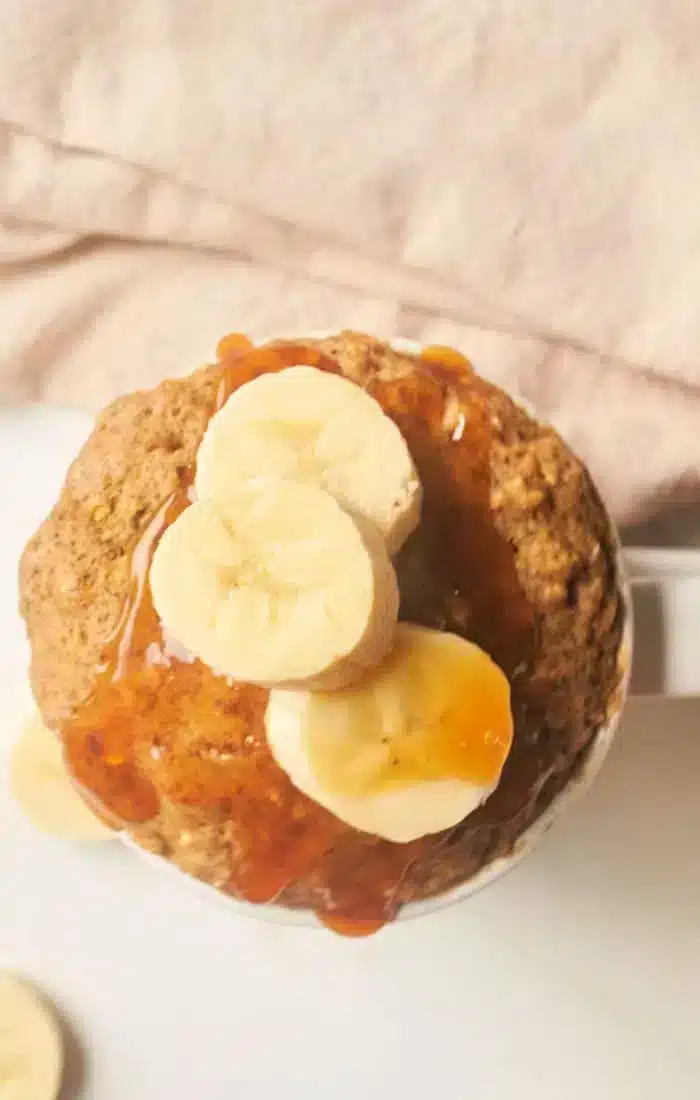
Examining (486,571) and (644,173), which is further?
(644,173)

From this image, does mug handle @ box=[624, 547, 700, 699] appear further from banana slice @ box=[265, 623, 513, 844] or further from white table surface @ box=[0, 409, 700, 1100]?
white table surface @ box=[0, 409, 700, 1100]

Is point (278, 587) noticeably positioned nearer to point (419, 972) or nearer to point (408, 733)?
point (408, 733)

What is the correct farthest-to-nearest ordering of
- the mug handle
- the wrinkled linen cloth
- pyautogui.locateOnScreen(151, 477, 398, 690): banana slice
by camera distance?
the wrinkled linen cloth → the mug handle → pyautogui.locateOnScreen(151, 477, 398, 690): banana slice

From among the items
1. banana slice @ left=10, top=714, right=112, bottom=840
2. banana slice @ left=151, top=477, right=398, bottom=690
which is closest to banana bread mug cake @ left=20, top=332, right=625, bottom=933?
banana slice @ left=151, top=477, right=398, bottom=690

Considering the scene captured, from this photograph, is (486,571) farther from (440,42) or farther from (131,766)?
(440,42)

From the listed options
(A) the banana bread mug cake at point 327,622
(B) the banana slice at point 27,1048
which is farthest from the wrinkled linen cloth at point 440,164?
(B) the banana slice at point 27,1048

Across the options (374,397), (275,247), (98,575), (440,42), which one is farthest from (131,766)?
(440,42)

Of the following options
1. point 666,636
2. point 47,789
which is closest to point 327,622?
point 666,636
